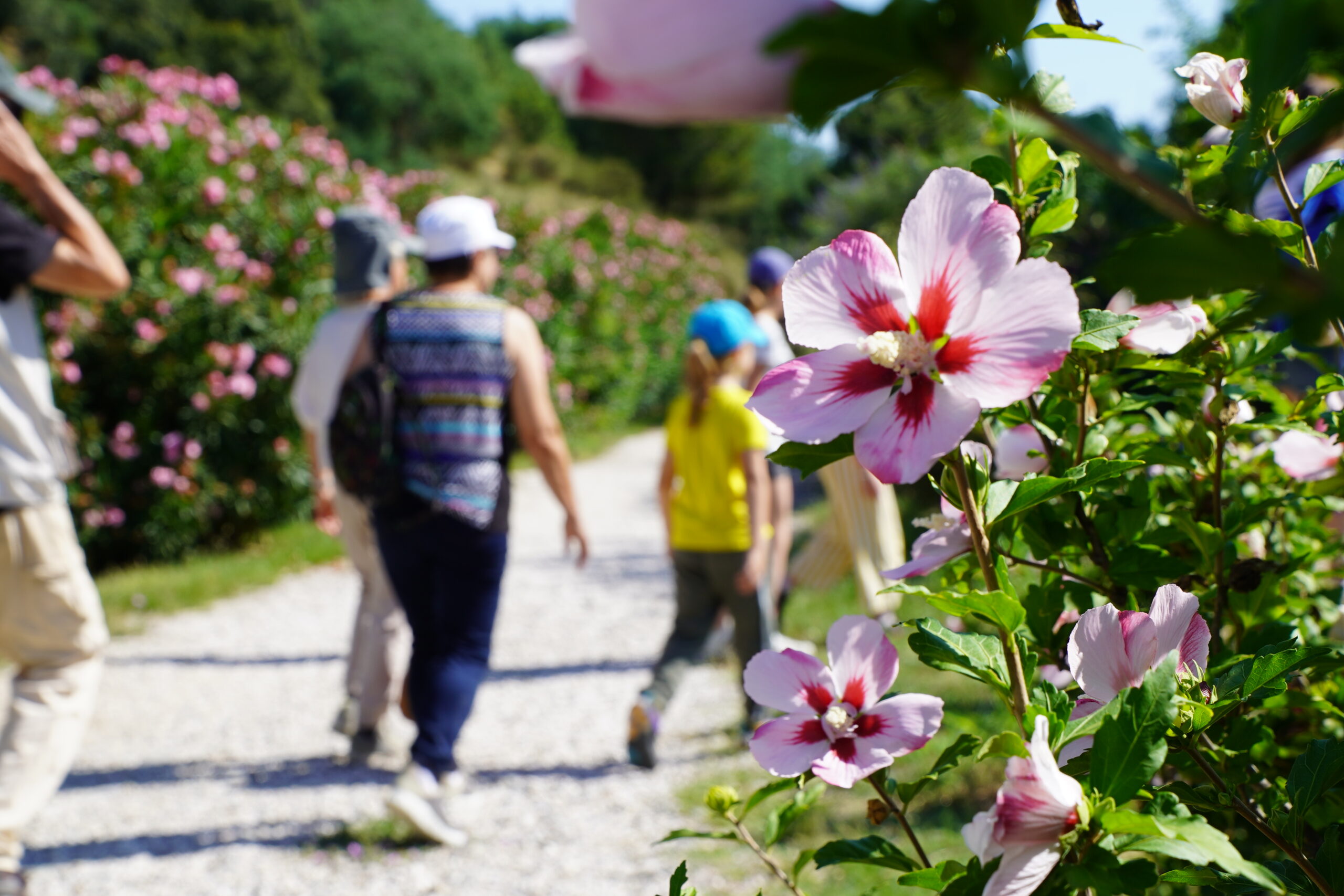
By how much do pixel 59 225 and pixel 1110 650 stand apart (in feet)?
8.70

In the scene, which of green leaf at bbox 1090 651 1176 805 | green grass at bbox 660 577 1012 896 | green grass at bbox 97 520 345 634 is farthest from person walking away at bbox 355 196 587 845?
green grass at bbox 97 520 345 634

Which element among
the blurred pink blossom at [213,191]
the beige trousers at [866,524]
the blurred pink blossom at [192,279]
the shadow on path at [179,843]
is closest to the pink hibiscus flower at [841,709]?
the shadow on path at [179,843]

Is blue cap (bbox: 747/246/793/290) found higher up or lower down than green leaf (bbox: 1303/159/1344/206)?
lower down

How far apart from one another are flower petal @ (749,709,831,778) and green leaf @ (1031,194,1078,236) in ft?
1.37

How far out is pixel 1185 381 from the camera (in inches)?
37.3

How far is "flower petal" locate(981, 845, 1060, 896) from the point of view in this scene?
1.97 feet

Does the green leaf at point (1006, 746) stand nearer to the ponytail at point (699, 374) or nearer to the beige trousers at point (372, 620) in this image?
the ponytail at point (699, 374)

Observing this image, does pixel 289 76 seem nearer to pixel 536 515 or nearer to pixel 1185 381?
pixel 536 515

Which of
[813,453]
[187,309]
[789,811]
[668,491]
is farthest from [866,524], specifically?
[187,309]

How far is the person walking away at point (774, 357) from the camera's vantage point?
3.54 meters

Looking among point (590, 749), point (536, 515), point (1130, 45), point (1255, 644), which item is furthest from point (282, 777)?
point (536, 515)

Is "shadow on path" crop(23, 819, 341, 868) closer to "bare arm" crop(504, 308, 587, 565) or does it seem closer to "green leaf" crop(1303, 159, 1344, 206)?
"bare arm" crop(504, 308, 587, 565)

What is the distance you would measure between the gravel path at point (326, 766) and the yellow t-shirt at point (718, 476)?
78cm

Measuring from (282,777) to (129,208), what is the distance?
394cm
